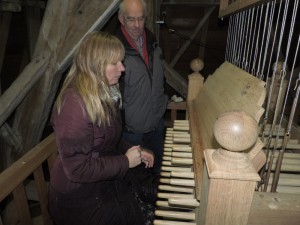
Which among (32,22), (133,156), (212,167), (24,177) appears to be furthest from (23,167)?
(32,22)

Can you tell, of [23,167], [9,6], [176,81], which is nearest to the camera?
[23,167]

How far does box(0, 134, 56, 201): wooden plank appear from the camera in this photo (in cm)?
122

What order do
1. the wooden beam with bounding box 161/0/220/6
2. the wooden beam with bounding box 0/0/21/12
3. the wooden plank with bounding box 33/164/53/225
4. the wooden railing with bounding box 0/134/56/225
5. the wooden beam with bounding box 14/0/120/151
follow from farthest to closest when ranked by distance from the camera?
1. the wooden beam with bounding box 161/0/220/6
2. the wooden beam with bounding box 0/0/21/12
3. the wooden beam with bounding box 14/0/120/151
4. the wooden plank with bounding box 33/164/53/225
5. the wooden railing with bounding box 0/134/56/225

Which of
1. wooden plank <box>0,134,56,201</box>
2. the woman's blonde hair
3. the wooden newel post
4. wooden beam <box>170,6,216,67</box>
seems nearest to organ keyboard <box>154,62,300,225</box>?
the wooden newel post

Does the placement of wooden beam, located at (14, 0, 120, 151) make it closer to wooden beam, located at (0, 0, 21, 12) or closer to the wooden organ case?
wooden beam, located at (0, 0, 21, 12)

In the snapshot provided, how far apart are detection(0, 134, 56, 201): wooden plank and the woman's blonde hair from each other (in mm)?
421

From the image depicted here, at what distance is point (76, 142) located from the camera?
3.76 ft

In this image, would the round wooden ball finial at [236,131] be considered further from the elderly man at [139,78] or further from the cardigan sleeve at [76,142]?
the elderly man at [139,78]

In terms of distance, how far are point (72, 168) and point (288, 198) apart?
890 mm

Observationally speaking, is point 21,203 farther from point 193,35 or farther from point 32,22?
point 193,35

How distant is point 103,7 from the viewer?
5.73 feet

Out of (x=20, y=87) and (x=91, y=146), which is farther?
(x=20, y=87)

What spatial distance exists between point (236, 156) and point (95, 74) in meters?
0.87

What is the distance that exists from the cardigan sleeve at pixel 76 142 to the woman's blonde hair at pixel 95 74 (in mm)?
42
